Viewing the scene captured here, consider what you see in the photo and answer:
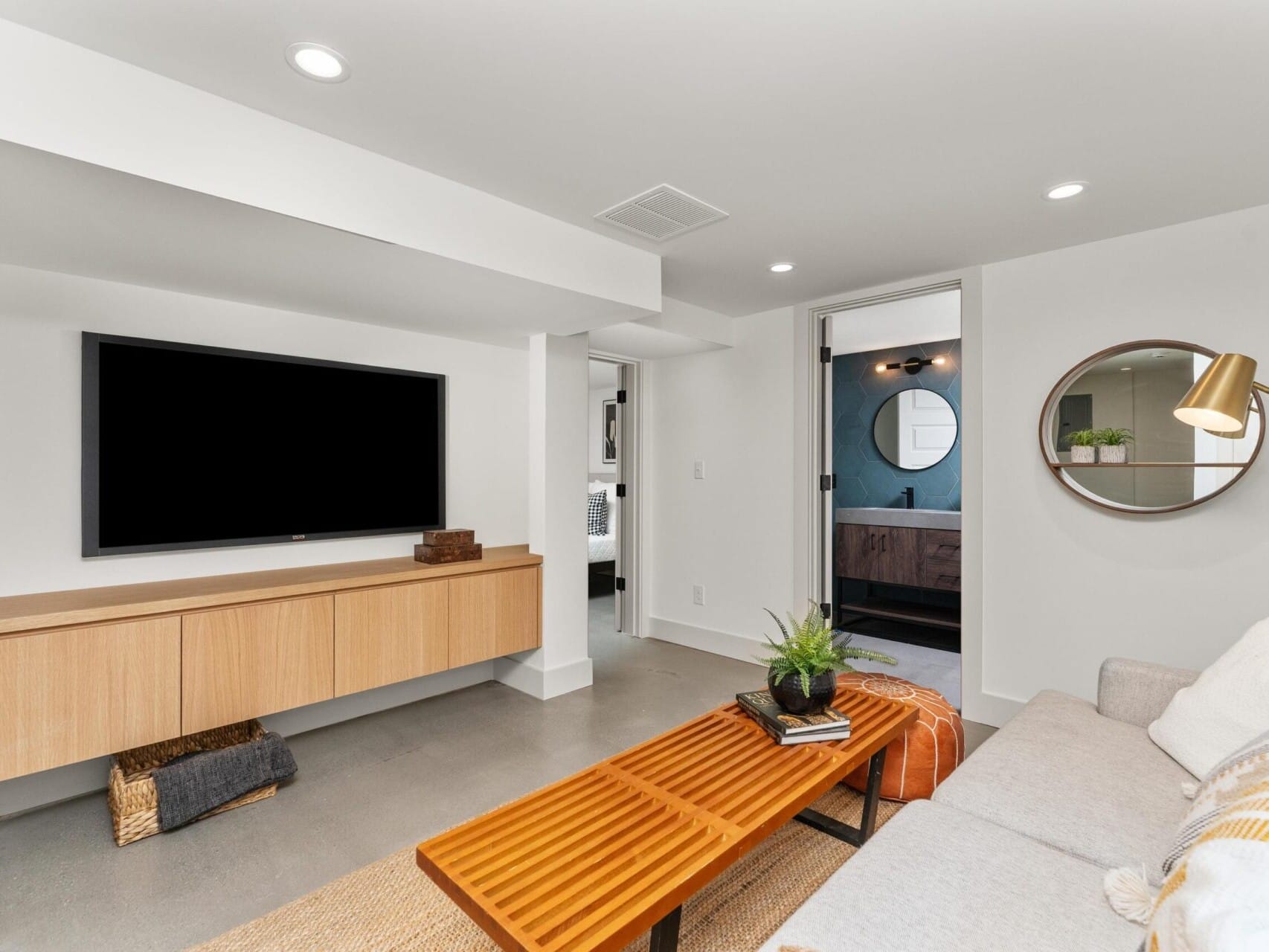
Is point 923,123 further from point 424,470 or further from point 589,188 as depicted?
point 424,470

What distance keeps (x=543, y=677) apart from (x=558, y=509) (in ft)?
2.91

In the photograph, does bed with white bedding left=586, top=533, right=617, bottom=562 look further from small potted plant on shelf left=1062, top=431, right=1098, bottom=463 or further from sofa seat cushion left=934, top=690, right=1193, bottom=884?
sofa seat cushion left=934, top=690, right=1193, bottom=884

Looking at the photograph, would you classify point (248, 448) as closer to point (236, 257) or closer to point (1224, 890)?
point (236, 257)

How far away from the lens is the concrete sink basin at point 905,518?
4.66 metres

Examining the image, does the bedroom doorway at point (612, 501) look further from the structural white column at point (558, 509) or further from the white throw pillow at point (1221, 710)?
the white throw pillow at point (1221, 710)

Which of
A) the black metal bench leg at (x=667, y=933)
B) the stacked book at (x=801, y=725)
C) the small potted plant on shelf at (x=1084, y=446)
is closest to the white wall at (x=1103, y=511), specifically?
the small potted plant on shelf at (x=1084, y=446)

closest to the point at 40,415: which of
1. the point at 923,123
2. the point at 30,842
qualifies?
the point at 30,842

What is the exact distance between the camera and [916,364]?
17.4 feet

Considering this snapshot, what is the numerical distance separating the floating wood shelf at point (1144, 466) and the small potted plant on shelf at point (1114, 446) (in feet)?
0.08

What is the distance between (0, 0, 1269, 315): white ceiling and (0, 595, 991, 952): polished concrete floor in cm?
223

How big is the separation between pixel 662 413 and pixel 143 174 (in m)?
3.49

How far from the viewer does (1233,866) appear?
0.79 meters

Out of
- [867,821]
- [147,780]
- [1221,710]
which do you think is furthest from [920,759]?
[147,780]

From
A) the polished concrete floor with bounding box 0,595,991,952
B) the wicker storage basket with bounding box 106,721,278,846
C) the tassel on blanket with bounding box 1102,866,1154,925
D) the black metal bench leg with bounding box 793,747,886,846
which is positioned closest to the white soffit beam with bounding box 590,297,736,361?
the polished concrete floor with bounding box 0,595,991,952
